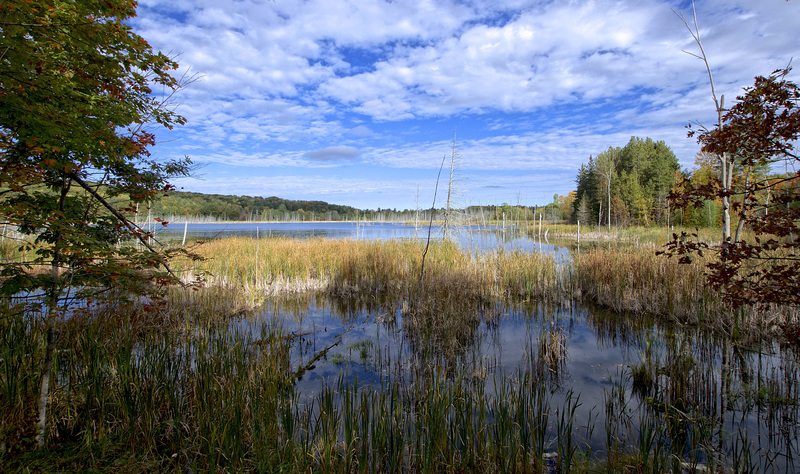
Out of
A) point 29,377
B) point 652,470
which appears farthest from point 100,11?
point 652,470

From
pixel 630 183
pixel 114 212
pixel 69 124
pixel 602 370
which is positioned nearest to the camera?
pixel 69 124

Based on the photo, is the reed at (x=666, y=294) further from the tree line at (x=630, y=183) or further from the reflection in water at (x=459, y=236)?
the tree line at (x=630, y=183)

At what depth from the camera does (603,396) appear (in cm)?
377

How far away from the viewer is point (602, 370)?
14.7 ft

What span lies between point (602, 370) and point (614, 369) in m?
0.17

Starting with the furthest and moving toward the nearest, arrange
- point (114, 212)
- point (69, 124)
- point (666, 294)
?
point (666, 294) < point (114, 212) < point (69, 124)

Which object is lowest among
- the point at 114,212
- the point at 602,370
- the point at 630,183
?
the point at 602,370

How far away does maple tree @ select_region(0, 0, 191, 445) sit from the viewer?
2268 mm

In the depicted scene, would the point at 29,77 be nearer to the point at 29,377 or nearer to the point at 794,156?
the point at 29,377

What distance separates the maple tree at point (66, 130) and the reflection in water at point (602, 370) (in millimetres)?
2329

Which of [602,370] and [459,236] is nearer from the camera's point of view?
[602,370]

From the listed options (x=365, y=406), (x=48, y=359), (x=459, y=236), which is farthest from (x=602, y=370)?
(x=459, y=236)

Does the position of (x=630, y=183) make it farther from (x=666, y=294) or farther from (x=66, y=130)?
(x=66, y=130)

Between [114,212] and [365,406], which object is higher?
[114,212]
